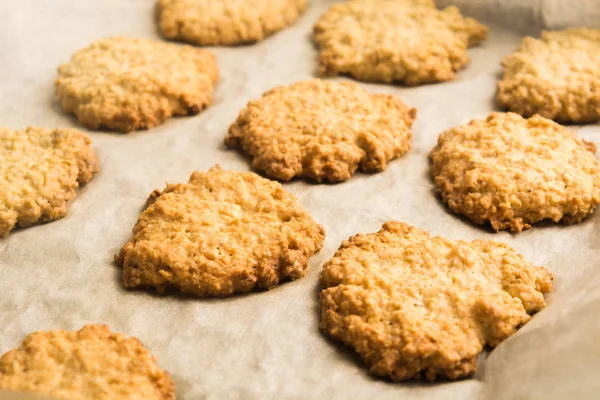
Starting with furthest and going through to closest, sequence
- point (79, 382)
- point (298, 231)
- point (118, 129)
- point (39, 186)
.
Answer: point (118, 129), point (39, 186), point (298, 231), point (79, 382)

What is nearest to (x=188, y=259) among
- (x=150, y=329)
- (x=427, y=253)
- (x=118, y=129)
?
(x=150, y=329)

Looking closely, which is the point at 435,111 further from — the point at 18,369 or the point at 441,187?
the point at 18,369

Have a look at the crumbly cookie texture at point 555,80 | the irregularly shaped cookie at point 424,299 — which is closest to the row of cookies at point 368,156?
the crumbly cookie texture at point 555,80

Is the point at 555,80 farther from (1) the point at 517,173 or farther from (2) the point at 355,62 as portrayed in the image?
(2) the point at 355,62

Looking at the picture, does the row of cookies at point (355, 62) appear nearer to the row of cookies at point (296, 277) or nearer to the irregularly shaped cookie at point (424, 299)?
the row of cookies at point (296, 277)

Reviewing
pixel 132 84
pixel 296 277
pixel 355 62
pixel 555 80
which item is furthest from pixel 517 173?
pixel 132 84

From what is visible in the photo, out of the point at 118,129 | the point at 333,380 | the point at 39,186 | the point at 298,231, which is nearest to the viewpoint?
the point at 333,380

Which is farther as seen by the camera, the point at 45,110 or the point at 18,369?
the point at 45,110
